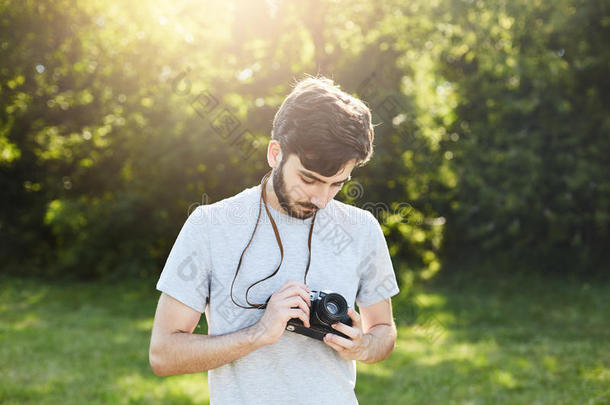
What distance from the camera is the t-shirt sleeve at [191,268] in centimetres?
162

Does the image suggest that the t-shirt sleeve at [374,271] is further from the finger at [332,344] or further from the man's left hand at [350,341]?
the finger at [332,344]

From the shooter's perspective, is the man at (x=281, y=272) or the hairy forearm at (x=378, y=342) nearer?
the man at (x=281, y=272)

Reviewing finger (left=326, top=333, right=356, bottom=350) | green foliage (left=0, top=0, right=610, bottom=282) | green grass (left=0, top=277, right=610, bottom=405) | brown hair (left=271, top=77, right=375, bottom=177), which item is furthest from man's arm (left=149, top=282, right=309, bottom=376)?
green foliage (left=0, top=0, right=610, bottom=282)

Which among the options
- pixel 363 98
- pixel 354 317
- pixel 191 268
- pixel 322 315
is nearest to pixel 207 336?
pixel 191 268

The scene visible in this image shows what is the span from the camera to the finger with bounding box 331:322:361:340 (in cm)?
172

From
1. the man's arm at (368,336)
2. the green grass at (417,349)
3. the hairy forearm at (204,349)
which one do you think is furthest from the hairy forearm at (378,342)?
the green grass at (417,349)

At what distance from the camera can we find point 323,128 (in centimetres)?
171

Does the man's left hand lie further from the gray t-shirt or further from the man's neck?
the man's neck

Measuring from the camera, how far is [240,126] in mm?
10992

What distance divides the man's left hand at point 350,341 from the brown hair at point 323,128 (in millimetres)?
478

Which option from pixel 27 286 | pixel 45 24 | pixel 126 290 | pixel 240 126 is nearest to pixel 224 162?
pixel 240 126

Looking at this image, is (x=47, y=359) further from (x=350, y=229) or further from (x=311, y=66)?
(x=311, y=66)

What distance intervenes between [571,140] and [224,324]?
12065 mm

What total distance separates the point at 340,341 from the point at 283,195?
494mm
